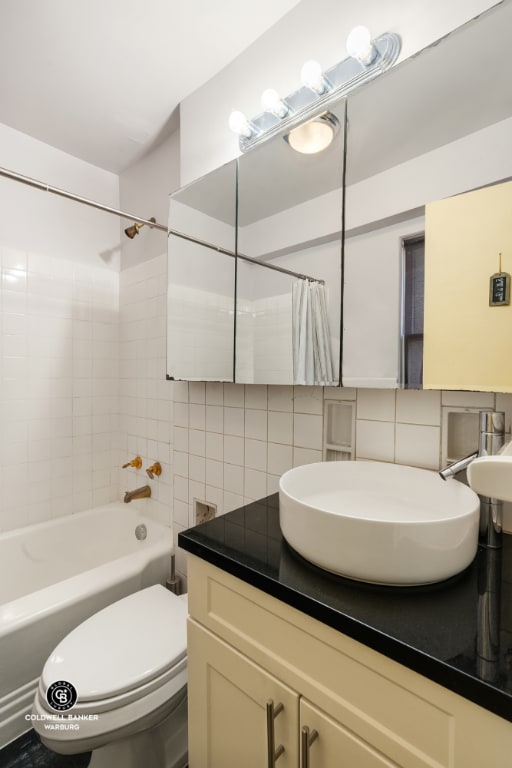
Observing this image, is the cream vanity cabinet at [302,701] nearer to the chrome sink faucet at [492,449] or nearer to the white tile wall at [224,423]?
the chrome sink faucet at [492,449]

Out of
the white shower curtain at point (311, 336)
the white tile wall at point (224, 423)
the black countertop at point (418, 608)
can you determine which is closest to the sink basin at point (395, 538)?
the black countertop at point (418, 608)

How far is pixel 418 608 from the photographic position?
573mm

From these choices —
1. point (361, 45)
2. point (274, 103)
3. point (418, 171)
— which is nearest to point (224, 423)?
point (418, 171)

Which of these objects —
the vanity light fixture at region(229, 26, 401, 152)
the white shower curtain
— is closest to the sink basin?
the white shower curtain

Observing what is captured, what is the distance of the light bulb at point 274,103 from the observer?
46.0 inches

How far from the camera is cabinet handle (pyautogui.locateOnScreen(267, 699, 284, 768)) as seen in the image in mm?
625

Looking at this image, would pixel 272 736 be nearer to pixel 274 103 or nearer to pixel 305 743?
pixel 305 743

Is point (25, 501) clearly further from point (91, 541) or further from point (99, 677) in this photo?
point (99, 677)

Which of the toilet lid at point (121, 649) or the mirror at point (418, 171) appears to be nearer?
the mirror at point (418, 171)

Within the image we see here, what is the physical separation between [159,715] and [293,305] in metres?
1.27

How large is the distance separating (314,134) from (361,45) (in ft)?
0.75

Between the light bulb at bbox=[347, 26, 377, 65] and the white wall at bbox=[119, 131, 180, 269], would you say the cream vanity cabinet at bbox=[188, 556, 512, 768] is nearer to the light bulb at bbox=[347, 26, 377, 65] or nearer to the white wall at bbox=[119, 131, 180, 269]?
the light bulb at bbox=[347, 26, 377, 65]

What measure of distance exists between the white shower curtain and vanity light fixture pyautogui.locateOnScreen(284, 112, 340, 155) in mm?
414

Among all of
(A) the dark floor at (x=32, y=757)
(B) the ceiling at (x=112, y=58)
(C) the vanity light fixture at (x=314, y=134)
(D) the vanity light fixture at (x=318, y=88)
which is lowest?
(A) the dark floor at (x=32, y=757)
